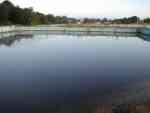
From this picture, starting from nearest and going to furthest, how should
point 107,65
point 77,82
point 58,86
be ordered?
point 58,86
point 77,82
point 107,65

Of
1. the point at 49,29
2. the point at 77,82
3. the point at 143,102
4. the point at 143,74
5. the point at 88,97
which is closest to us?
the point at 143,102

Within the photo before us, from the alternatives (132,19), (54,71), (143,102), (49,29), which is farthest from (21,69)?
(132,19)

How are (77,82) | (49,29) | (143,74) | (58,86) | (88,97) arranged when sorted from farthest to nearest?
(49,29) → (143,74) → (77,82) → (58,86) → (88,97)

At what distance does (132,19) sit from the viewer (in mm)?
49688

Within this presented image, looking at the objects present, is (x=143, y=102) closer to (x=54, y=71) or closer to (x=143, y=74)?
(x=143, y=74)

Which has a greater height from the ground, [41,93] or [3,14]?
[3,14]

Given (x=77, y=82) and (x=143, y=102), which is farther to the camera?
(x=77, y=82)

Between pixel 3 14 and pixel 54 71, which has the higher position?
pixel 3 14

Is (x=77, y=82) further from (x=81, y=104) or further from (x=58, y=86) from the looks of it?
(x=81, y=104)

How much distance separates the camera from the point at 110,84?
620 centimetres

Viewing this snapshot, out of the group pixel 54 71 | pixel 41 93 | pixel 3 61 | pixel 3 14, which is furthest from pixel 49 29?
pixel 41 93

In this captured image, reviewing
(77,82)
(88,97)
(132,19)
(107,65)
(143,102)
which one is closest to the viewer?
(143,102)

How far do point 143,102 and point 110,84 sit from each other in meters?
1.59

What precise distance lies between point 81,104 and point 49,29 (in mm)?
24861
